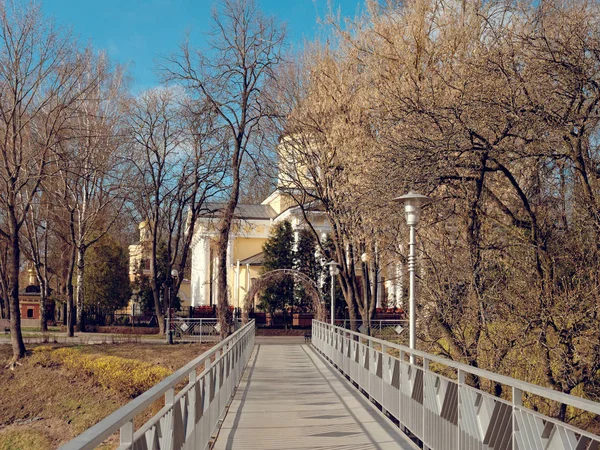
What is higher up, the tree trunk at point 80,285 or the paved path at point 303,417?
the tree trunk at point 80,285

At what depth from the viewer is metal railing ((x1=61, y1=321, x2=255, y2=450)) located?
137 inches

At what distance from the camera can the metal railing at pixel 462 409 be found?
4.70m

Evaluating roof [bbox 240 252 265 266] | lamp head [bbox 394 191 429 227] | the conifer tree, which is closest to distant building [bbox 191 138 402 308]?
roof [bbox 240 252 265 266]

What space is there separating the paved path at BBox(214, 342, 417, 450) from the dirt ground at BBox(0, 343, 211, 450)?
5.67m

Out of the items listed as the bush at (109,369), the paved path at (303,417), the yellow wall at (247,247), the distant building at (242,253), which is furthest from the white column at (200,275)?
the paved path at (303,417)

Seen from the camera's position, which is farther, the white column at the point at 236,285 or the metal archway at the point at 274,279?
the white column at the point at 236,285

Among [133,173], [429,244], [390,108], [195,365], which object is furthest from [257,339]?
[195,365]

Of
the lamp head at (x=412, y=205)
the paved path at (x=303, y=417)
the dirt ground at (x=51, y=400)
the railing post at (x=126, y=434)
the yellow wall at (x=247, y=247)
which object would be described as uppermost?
the yellow wall at (x=247, y=247)

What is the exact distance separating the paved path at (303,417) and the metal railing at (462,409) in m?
0.42

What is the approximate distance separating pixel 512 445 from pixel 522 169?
31.2ft

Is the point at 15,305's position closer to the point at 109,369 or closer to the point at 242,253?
the point at 109,369

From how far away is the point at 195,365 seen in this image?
24.6 ft

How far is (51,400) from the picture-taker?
887 inches

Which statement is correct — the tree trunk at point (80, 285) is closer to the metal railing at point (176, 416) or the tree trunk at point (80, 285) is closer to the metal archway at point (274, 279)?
the metal archway at point (274, 279)
